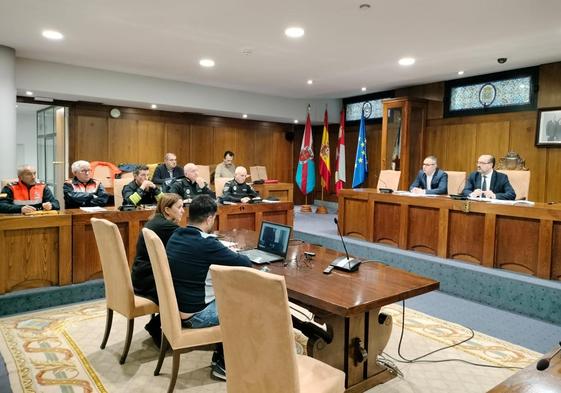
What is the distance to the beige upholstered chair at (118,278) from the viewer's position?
8.29ft

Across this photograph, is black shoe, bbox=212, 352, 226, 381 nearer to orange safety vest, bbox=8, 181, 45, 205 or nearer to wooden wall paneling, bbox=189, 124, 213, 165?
orange safety vest, bbox=8, 181, 45, 205

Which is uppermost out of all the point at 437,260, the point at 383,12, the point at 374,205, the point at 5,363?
the point at 383,12

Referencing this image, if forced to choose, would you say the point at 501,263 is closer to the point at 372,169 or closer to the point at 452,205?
the point at 452,205

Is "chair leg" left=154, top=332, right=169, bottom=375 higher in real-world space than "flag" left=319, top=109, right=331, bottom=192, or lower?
lower

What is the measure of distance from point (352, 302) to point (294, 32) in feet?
10.8

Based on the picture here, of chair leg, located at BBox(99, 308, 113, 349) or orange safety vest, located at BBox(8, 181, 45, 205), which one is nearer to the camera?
chair leg, located at BBox(99, 308, 113, 349)

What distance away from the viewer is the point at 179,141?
8.39 metres

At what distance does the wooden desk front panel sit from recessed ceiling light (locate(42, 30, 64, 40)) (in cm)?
219

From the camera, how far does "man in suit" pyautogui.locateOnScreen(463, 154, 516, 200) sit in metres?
4.55

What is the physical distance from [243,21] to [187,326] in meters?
3.04

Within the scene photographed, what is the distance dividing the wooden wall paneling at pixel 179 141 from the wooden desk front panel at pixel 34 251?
15.4 ft

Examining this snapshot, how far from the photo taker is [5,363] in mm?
2609

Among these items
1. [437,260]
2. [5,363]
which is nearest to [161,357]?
[5,363]

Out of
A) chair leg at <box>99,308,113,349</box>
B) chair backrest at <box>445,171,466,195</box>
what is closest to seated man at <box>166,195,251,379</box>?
chair leg at <box>99,308,113,349</box>
